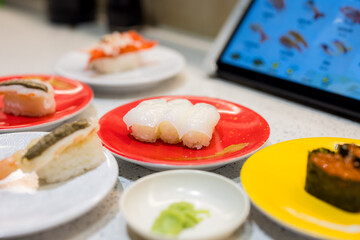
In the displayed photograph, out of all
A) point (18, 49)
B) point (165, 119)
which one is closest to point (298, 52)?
point (165, 119)

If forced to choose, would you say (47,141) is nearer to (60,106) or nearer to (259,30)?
(60,106)

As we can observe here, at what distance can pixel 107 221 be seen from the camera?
623 mm

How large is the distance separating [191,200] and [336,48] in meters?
0.62

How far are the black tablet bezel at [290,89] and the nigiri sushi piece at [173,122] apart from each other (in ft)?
1.20

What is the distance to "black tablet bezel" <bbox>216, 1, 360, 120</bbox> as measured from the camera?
950 millimetres

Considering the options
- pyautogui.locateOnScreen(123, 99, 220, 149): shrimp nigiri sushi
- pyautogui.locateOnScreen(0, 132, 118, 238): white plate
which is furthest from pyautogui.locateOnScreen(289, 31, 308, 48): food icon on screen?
pyautogui.locateOnScreen(0, 132, 118, 238): white plate

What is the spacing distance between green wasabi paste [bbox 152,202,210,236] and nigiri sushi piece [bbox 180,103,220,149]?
21 cm

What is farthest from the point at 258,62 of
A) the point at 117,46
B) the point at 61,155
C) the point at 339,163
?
the point at 61,155

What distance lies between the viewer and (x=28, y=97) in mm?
931

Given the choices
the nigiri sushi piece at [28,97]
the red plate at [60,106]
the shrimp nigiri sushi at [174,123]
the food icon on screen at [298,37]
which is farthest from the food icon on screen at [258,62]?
the nigiri sushi piece at [28,97]

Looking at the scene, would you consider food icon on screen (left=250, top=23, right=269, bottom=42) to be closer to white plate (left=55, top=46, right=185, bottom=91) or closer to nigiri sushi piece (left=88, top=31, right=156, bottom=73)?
white plate (left=55, top=46, right=185, bottom=91)

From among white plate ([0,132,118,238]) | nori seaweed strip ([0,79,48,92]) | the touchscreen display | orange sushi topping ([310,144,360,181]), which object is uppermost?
the touchscreen display

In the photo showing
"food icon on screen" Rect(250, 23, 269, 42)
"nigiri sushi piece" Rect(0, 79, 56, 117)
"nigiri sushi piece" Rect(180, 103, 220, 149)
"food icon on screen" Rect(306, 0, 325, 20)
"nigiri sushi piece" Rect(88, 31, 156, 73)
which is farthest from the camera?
"nigiri sushi piece" Rect(88, 31, 156, 73)

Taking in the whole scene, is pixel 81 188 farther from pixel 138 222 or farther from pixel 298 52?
pixel 298 52
